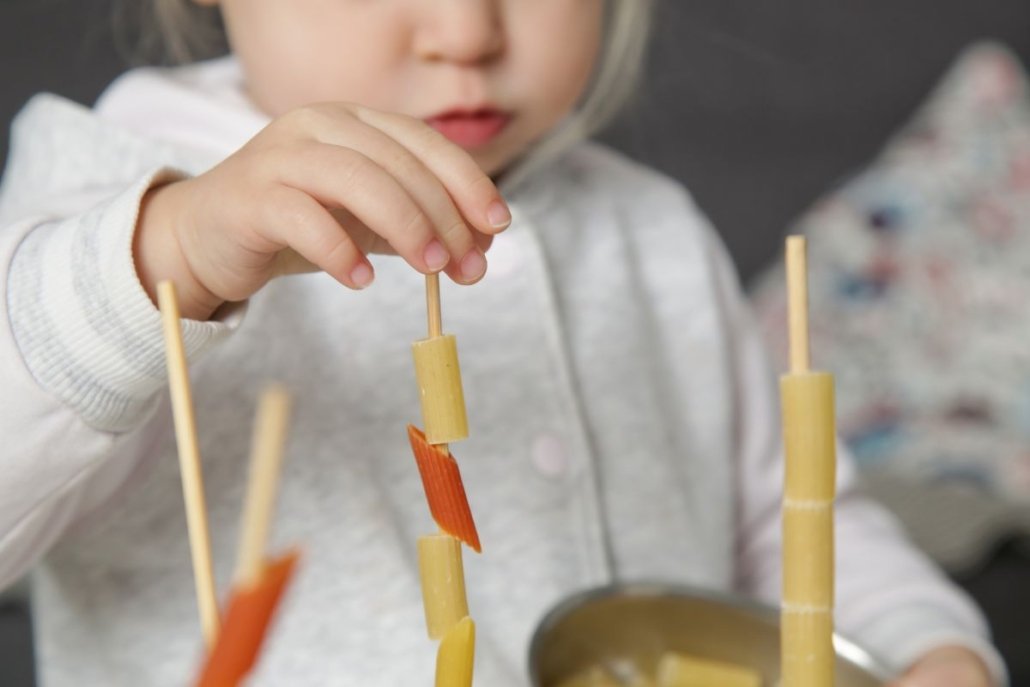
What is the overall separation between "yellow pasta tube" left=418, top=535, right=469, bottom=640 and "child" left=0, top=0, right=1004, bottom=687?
131mm

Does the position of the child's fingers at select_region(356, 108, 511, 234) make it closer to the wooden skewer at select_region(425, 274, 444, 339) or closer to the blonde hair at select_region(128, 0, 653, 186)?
the wooden skewer at select_region(425, 274, 444, 339)

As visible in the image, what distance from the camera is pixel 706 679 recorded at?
57 centimetres

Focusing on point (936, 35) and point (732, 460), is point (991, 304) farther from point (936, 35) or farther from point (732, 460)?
point (732, 460)

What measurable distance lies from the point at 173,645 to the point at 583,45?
0.39m

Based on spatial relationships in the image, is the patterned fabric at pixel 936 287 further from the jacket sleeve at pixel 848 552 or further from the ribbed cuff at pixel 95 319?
the ribbed cuff at pixel 95 319

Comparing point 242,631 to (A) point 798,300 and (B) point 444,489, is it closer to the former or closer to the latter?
(B) point 444,489

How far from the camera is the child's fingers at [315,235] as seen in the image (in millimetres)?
445

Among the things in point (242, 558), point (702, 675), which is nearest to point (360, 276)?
point (242, 558)

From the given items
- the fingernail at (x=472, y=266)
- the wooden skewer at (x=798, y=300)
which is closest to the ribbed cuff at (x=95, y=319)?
the fingernail at (x=472, y=266)

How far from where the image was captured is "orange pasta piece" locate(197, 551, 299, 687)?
1.13ft

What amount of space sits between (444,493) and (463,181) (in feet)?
0.36

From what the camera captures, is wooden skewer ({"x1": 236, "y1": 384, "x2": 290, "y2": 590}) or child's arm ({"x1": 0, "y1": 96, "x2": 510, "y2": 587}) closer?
wooden skewer ({"x1": 236, "y1": 384, "x2": 290, "y2": 590})

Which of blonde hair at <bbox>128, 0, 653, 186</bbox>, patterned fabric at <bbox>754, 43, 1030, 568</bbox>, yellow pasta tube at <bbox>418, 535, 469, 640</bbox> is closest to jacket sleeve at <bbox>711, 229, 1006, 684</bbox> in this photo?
blonde hair at <bbox>128, 0, 653, 186</bbox>

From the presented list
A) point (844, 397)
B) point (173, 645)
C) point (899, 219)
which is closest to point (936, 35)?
point (899, 219)
